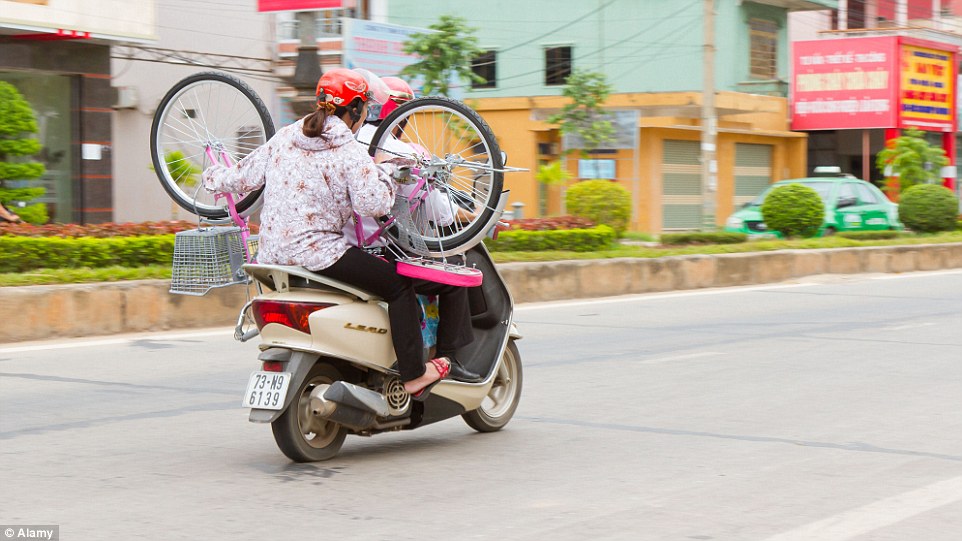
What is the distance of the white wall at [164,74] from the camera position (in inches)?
1022

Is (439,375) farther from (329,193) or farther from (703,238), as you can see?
(703,238)

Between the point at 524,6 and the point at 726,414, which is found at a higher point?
the point at 524,6

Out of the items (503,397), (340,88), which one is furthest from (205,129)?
(503,397)

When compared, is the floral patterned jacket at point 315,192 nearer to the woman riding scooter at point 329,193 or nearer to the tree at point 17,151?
the woman riding scooter at point 329,193

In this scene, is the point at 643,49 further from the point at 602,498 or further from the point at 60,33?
the point at 602,498

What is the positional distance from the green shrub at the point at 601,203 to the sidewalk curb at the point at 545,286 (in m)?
4.35

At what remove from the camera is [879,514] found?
15.7 ft

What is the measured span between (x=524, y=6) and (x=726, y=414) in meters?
27.9

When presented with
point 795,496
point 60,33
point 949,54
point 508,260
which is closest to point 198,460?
point 795,496

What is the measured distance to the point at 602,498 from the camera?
5031 millimetres

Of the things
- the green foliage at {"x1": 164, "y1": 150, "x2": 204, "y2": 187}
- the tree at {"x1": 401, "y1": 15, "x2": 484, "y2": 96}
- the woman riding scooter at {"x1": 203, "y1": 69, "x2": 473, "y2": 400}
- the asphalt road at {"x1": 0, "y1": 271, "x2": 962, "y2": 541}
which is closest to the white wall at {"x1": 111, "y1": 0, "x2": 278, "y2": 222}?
the tree at {"x1": 401, "y1": 15, "x2": 484, "y2": 96}

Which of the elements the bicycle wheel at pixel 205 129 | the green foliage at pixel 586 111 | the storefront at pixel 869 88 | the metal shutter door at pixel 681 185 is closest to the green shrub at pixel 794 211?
the green foliage at pixel 586 111

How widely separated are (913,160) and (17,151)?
19.9 meters

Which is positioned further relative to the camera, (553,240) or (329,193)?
(553,240)
